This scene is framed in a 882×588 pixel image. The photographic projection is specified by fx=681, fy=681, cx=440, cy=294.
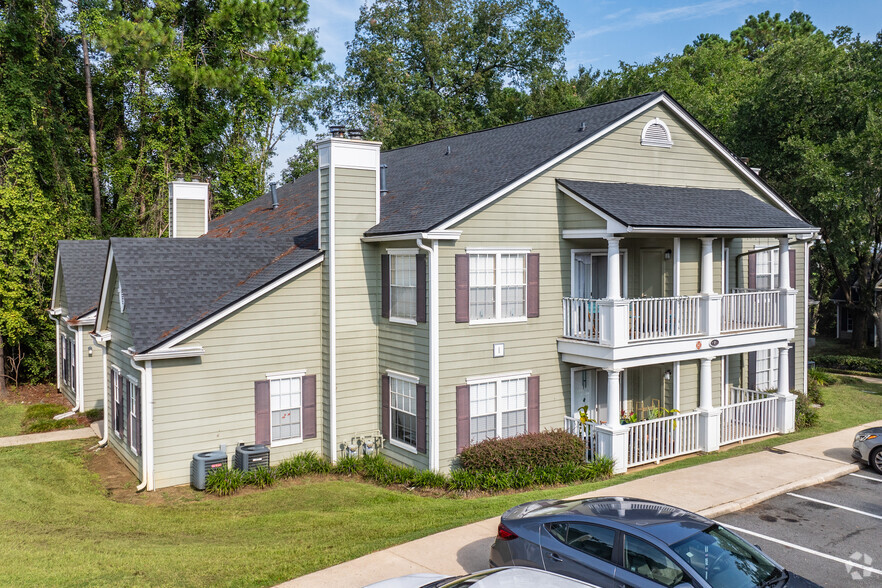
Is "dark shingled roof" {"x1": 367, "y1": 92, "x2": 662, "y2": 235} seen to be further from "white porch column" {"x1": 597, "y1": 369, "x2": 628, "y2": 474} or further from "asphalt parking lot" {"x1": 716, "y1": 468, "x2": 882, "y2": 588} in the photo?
"asphalt parking lot" {"x1": 716, "y1": 468, "x2": 882, "y2": 588}

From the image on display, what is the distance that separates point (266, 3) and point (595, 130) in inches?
1118

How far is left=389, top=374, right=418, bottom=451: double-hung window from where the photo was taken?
16.1 meters

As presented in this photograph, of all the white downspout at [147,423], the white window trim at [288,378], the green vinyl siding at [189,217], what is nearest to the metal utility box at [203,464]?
the white downspout at [147,423]

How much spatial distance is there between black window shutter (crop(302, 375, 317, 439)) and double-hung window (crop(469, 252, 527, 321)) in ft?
14.4

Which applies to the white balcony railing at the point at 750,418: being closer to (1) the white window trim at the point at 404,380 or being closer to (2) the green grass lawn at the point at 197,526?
(2) the green grass lawn at the point at 197,526

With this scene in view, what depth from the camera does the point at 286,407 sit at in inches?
653

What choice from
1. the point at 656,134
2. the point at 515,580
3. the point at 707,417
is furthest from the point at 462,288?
the point at 515,580

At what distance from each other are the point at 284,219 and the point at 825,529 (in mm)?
17009

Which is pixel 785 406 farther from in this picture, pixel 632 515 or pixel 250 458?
pixel 250 458

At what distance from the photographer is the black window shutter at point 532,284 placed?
54.4 ft

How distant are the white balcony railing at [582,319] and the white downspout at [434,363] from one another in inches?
146

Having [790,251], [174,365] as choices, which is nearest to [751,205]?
[790,251]

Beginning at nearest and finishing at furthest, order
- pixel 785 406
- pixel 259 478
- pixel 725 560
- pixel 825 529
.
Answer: pixel 725 560 < pixel 825 529 < pixel 259 478 < pixel 785 406

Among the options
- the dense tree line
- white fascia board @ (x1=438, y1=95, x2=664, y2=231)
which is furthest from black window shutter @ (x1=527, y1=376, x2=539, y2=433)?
the dense tree line
